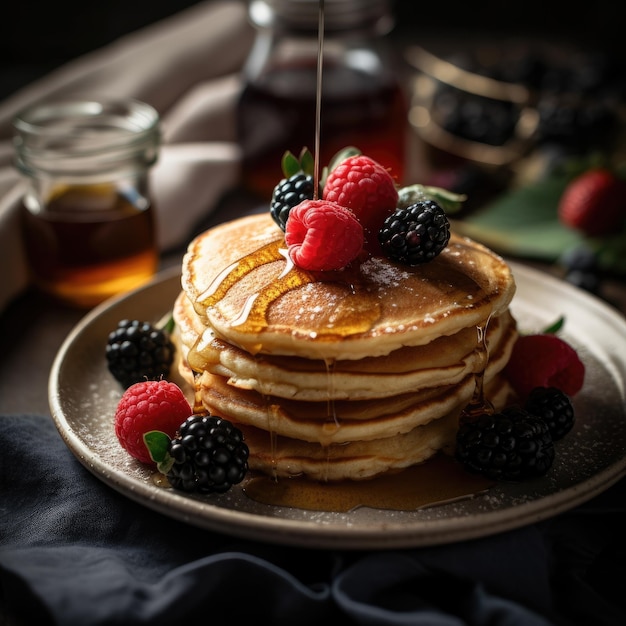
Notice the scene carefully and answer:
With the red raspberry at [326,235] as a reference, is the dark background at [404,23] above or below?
below

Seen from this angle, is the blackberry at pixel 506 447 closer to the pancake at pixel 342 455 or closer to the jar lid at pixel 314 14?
the pancake at pixel 342 455

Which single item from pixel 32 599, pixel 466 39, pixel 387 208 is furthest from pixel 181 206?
pixel 466 39

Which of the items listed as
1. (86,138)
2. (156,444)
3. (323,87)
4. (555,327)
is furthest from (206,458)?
(323,87)

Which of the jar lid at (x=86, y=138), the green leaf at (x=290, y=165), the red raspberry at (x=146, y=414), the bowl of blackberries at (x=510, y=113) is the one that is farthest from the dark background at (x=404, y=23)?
the red raspberry at (x=146, y=414)

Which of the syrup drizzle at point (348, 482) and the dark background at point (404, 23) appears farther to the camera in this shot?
the dark background at point (404, 23)

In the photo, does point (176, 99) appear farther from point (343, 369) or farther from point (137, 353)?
point (343, 369)

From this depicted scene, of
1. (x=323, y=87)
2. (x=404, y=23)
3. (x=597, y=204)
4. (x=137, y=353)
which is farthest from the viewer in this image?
(x=404, y=23)
